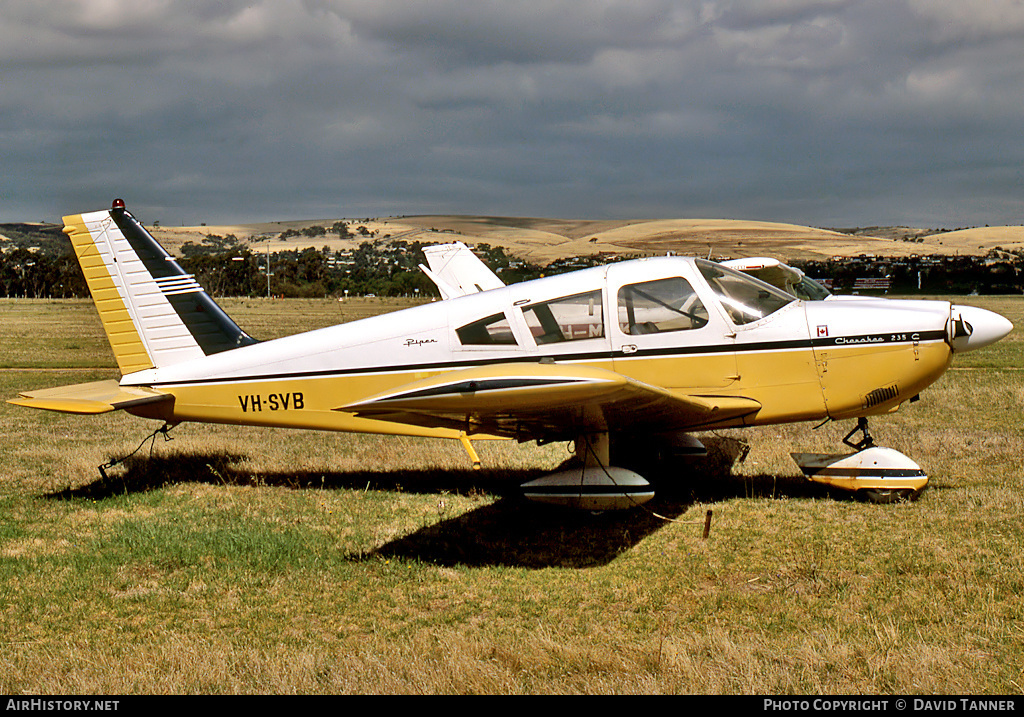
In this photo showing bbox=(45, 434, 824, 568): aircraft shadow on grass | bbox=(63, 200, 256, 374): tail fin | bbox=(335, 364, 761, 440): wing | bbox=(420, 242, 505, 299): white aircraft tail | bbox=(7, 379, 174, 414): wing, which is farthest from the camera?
bbox=(420, 242, 505, 299): white aircraft tail

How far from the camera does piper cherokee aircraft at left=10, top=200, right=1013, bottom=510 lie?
7.06m

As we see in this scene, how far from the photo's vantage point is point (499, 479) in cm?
919

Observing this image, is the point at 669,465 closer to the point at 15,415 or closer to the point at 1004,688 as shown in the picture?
the point at 1004,688

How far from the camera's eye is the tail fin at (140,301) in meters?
8.92

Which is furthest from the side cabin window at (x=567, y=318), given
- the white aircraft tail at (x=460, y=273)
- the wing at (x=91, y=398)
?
the white aircraft tail at (x=460, y=273)

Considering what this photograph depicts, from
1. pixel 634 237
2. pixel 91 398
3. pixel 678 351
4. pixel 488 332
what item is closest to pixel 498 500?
pixel 488 332

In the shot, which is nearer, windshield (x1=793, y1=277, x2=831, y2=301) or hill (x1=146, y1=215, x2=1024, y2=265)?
windshield (x1=793, y1=277, x2=831, y2=301)

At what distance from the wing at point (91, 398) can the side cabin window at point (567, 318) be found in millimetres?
4014

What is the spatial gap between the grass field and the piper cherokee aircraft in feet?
2.36

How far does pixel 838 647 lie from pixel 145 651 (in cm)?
401

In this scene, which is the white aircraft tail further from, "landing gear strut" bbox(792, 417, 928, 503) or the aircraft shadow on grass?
"landing gear strut" bbox(792, 417, 928, 503)

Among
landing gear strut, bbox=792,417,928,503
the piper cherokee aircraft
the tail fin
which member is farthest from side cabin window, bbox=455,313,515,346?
landing gear strut, bbox=792,417,928,503

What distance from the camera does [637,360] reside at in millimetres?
7418

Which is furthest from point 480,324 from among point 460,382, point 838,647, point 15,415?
point 15,415
